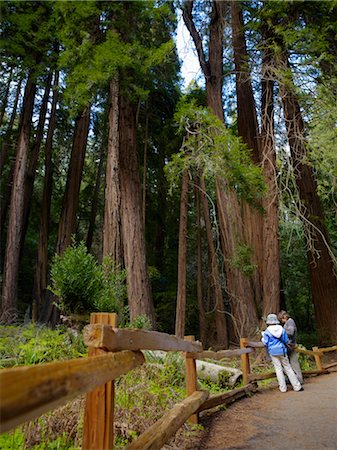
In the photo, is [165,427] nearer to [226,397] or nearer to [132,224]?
[226,397]

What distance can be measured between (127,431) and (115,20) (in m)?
11.0

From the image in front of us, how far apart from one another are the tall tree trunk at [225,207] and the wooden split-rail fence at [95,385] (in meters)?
6.72

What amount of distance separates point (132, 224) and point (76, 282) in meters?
3.53

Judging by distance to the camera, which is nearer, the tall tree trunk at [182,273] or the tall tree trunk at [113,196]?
the tall tree trunk at [113,196]

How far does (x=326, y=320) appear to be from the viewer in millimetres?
13422

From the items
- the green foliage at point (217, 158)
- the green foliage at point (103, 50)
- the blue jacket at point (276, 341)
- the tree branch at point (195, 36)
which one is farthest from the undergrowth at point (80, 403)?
the tree branch at point (195, 36)

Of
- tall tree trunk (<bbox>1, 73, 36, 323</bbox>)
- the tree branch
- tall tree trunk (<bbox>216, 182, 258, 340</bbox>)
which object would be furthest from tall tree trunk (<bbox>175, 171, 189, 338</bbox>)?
tall tree trunk (<bbox>1, 73, 36, 323</bbox>)

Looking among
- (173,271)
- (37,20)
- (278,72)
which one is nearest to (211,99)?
(278,72)

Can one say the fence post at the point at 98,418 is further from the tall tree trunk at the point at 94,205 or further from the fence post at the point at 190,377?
the tall tree trunk at the point at 94,205

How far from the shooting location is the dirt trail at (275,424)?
3697 millimetres

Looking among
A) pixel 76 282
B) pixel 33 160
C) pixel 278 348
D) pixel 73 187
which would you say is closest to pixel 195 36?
pixel 73 187

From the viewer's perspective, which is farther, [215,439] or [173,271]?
[173,271]

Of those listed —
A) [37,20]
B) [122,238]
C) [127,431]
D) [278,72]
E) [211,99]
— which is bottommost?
[127,431]

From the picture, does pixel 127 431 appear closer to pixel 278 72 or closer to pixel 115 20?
pixel 278 72
